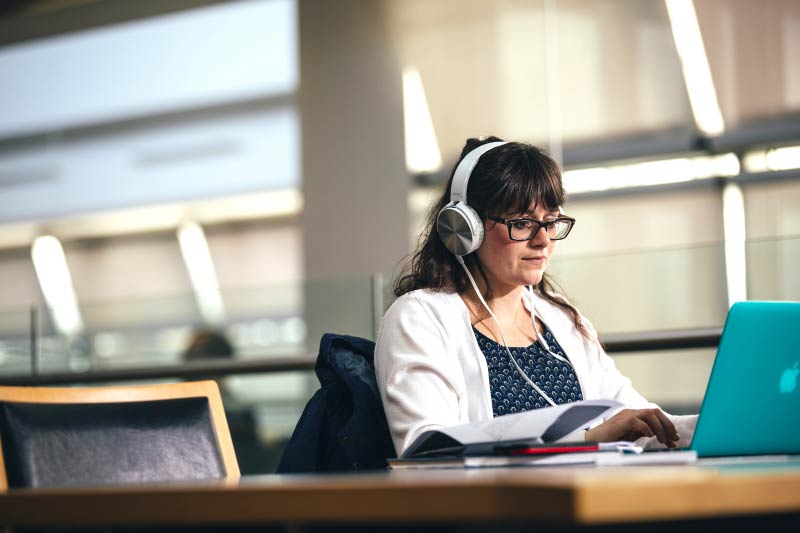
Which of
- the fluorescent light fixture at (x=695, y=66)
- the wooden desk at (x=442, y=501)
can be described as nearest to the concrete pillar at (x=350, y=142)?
the fluorescent light fixture at (x=695, y=66)

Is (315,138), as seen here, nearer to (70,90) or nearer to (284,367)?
(70,90)

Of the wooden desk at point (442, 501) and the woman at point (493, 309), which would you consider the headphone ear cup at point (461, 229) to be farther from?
the wooden desk at point (442, 501)

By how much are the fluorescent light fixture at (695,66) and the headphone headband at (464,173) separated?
327 cm

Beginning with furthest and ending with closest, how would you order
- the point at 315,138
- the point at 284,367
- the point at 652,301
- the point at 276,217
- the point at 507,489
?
1. the point at 276,217
2. the point at 315,138
3. the point at 284,367
4. the point at 652,301
5. the point at 507,489

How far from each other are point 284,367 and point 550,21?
2.79 metres

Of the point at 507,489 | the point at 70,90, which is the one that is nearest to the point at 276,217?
the point at 70,90

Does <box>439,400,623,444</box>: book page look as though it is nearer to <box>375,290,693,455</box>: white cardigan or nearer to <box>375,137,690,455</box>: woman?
<box>375,290,693,455</box>: white cardigan

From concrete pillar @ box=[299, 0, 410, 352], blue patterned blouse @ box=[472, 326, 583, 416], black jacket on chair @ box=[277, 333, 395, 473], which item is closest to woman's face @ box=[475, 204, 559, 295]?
blue patterned blouse @ box=[472, 326, 583, 416]

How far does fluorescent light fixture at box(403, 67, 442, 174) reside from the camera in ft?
18.2

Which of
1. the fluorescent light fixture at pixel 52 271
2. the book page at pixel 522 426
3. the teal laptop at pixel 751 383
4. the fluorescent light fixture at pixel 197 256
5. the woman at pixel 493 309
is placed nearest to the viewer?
the book page at pixel 522 426

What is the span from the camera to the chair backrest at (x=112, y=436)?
3.99 ft

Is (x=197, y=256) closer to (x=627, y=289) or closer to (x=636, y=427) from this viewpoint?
(x=627, y=289)

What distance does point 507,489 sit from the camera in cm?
67

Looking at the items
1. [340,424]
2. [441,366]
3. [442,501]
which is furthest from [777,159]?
[442,501]
